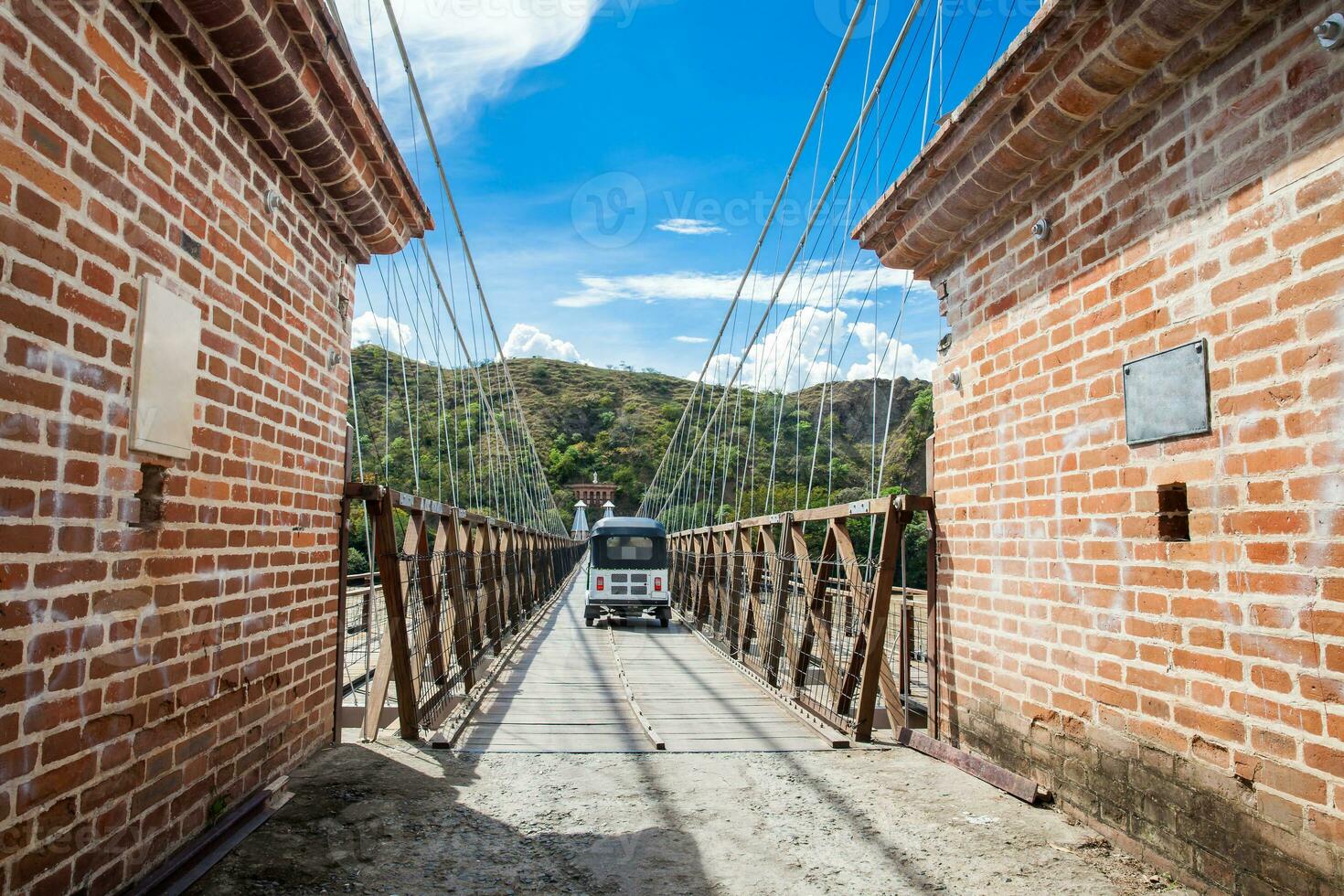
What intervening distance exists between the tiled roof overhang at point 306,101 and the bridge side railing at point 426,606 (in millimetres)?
1206

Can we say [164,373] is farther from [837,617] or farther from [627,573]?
[627,573]

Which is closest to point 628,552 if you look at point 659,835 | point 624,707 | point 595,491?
point 624,707

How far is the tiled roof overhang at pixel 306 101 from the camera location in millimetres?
2232

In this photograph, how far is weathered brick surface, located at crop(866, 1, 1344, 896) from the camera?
1824 mm

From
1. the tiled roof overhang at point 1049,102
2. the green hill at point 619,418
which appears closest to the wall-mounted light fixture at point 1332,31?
the tiled roof overhang at point 1049,102

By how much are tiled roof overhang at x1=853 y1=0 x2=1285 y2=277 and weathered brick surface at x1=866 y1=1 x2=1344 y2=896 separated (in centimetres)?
2

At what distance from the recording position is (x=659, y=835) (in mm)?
2607

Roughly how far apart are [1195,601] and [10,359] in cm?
266

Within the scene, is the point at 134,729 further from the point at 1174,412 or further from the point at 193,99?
the point at 1174,412

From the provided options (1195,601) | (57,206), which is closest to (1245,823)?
(1195,601)

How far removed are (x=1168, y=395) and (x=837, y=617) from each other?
2.59 meters

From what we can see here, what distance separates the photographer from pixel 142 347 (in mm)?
1985

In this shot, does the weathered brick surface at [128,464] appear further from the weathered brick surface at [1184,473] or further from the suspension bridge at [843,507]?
the weathered brick surface at [1184,473]

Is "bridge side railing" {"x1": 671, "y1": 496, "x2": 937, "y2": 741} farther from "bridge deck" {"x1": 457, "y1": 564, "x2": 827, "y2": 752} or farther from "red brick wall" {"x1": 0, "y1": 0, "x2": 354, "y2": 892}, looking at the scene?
"red brick wall" {"x1": 0, "y1": 0, "x2": 354, "y2": 892}
